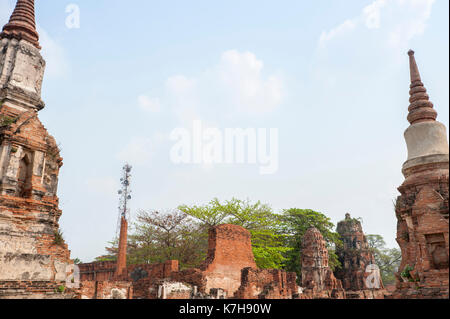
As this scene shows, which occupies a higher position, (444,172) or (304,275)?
(444,172)

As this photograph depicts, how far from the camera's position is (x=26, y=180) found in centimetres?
968

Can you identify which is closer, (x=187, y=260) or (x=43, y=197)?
(x=43, y=197)

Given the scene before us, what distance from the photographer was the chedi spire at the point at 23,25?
1119cm

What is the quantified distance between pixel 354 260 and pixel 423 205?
31.4 m

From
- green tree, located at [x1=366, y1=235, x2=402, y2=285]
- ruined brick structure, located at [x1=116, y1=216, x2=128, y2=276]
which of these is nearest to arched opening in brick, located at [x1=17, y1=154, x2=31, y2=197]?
ruined brick structure, located at [x1=116, y1=216, x2=128, y2=276]

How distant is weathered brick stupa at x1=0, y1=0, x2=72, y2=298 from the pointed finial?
11.4 metres

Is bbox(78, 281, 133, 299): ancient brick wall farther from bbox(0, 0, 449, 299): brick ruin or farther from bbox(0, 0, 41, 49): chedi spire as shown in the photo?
bbox(0, 0, 41, 49): chedi spire

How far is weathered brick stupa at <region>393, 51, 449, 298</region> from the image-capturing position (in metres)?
8.70

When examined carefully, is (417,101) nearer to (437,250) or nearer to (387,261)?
(437,250)
